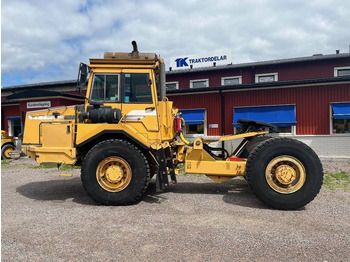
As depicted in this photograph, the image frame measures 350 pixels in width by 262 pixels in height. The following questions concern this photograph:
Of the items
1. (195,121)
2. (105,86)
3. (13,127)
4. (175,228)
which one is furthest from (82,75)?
(13,127)

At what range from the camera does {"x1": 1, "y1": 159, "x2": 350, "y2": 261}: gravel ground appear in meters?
3.57

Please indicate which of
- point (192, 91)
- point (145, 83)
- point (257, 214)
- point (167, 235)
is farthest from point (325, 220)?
point (192, 91)

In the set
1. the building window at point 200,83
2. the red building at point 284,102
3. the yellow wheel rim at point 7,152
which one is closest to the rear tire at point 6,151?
the yellow wheel rim at point 7,152

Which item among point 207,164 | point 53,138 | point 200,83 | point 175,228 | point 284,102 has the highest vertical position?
point 200,83

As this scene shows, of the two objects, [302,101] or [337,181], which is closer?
[337,181]

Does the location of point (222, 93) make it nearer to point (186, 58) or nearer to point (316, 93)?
point (316, 93)

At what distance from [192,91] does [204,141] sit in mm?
8202

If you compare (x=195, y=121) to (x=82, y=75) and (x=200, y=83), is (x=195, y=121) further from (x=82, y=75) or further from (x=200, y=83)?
(x=82, y=75)

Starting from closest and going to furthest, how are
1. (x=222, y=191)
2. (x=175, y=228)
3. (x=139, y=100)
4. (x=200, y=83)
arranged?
(x=175, y=228) < (x=139, y=100) < (x=222, y=191) < (x=200, y=83)

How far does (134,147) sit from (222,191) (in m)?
2.63

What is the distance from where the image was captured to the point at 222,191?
690cm

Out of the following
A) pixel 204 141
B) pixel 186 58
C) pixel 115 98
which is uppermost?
pixel 186 58

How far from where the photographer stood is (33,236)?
4.14 metres

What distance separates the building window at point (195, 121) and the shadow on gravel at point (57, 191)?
7.33 meters
